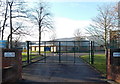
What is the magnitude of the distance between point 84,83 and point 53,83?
1.56m

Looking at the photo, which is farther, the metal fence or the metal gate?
the metal gate

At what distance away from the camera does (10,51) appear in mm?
9023

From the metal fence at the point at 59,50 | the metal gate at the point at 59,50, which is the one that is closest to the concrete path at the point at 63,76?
the metal fence at the point at 59,50

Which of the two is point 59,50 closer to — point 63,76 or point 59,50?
point 59,50

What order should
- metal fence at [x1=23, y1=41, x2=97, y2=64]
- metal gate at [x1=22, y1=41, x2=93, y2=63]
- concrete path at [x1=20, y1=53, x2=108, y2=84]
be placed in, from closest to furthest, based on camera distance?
1. concrete path at [x1=20, y1=53, x2=108, y2=84]
2. metal fence at [x1=23, y1=41, x2=97, y2=64]
3. metal gate at [x1=22, y1=41, x2=93, y2=63]

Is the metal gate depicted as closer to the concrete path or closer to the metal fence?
the metal fence

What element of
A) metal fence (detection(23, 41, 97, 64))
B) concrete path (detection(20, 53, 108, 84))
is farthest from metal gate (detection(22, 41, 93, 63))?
concrete path (detection(20, 53, 108, 84))

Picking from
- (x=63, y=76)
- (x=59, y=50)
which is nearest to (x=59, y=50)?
(x=59, y=50)

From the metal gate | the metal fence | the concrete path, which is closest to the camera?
the concrete path

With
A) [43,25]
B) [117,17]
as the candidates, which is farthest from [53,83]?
[43,25]

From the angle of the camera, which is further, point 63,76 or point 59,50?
point 59,50

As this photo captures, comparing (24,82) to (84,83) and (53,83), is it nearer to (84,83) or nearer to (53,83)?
(53,83)

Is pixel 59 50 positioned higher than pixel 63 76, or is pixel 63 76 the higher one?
pixel 59 50

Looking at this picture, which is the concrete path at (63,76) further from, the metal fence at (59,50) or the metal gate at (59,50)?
the metal gate at (59,50)
